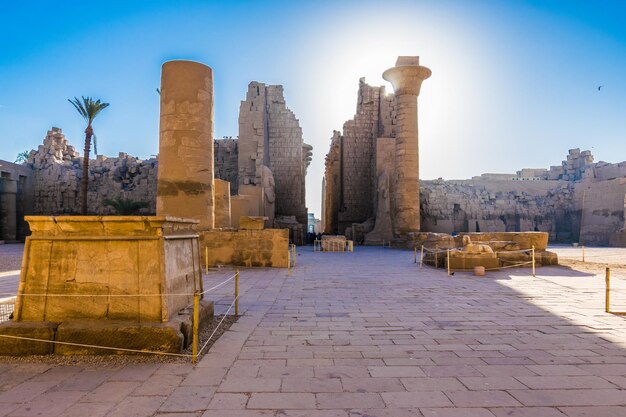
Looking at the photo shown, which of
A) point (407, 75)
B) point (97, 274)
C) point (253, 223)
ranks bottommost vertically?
point (97, 274)

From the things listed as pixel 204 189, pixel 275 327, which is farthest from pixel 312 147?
pixel 275 327

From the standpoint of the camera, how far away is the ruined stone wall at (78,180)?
25.8m

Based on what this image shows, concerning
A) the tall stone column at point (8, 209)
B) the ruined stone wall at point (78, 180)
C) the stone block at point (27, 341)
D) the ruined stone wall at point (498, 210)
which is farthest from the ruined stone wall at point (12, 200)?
the ruined stone wall at point (498, 210)

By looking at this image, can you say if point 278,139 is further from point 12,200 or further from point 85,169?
point 12,200

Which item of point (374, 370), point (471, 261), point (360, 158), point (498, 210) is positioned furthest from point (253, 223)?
point (498, 210)

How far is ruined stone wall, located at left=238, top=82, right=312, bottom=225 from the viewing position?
78.8 feet

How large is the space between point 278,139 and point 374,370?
23402 millimetres

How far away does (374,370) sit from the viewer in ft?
11.2

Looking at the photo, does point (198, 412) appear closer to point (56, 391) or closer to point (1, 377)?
point (56, 391)

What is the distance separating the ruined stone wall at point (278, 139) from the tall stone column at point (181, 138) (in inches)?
529

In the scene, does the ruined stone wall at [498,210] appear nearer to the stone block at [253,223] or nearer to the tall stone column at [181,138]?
the stone block at [253,223]

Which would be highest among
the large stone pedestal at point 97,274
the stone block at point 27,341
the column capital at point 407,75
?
the column capital at point 407,75

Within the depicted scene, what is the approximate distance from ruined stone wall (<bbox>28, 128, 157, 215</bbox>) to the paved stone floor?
75.2 feet

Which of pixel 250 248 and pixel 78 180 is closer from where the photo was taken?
pixel 250 248
